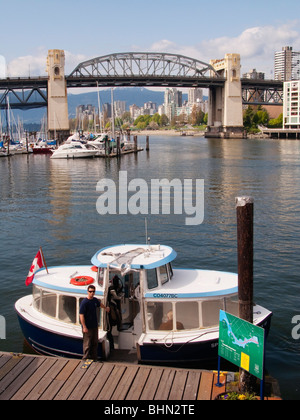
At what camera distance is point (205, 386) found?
9539 mm

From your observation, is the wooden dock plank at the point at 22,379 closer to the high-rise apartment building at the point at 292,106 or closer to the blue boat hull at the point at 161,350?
the blue boat hull at the point at 161,350

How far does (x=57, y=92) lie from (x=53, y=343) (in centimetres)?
12687

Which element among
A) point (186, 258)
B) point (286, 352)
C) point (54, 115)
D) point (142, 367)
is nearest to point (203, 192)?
point (186, 258)

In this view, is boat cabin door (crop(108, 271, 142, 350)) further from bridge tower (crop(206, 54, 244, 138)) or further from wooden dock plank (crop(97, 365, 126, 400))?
bridge tower (crop(206, 54, 244, 138))

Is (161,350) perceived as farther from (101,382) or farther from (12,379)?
(12,379)

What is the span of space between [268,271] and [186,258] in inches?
154

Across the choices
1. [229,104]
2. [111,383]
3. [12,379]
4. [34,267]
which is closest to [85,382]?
[111,383]

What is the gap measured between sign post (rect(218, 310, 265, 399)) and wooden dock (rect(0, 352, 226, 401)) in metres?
0.56

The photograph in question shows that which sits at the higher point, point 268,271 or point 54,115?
point 54,115

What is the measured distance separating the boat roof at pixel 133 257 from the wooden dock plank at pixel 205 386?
9.92ft
